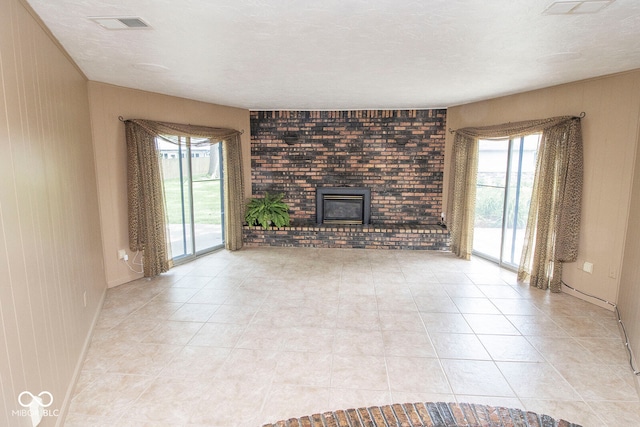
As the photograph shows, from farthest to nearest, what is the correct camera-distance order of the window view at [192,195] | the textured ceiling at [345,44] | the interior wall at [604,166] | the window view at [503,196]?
the window view at [192,195]
the window view at [503,196]
the interior wall at [604,166]
the textured ceiling at [345,44]

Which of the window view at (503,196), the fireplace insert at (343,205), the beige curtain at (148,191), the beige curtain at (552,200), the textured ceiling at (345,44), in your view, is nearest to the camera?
the textured ceiling at (345,44)

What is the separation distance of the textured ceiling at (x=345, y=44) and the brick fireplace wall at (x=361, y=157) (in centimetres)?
194

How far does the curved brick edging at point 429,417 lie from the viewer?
2.13 m

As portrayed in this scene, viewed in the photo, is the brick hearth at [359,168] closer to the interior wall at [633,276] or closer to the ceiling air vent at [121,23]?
the interior wall at [633,276]

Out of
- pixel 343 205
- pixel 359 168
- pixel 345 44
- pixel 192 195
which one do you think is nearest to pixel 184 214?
pixel 192 195

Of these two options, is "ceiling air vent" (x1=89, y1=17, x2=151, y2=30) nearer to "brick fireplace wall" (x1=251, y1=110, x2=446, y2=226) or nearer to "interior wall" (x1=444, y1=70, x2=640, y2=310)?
"brick fireplace wall" (x1=251, y1=110, x2=446, y2=226)

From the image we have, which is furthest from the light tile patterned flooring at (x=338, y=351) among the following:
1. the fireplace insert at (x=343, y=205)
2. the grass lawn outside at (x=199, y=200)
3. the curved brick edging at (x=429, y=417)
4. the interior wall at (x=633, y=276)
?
the fireplace insert at (x=343, y=205)

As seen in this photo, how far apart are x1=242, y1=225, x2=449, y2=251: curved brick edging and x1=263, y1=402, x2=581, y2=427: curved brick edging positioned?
4121 mm

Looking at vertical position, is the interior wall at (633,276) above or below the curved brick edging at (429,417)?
above

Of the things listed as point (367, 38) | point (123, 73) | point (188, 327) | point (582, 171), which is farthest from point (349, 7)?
point (582, 171)

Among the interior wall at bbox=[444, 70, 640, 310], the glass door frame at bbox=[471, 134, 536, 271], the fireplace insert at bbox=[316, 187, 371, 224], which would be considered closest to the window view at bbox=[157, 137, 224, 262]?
the fireplace insert at bbox=[316, 187, 371, 224]

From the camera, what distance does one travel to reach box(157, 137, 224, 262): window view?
206 inches

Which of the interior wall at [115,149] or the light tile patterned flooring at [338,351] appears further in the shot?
the interior wall at [115,149]

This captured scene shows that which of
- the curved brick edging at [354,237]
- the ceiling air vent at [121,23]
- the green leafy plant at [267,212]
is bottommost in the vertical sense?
the curved brick edging at [354,237]
